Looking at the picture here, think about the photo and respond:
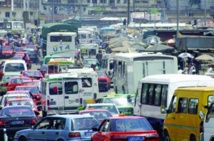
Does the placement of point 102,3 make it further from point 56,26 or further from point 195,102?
point 195,102

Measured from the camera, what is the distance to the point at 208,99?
2284cm

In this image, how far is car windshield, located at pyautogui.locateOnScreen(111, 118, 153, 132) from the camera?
22.1 m

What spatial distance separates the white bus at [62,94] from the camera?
36.0m

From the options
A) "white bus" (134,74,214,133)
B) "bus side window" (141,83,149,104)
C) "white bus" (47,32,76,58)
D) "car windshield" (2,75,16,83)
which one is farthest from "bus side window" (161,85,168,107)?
"white bus" (47,32,76,58)

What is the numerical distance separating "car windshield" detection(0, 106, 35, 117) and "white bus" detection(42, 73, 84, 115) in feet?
22.6

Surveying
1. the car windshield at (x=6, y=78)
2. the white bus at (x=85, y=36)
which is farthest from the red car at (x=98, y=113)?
the white bus at (x=85, y=36)

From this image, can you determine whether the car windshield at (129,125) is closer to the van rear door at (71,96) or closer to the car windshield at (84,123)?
the car windshield at (84,123)

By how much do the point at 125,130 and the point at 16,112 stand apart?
A: 24.3ft

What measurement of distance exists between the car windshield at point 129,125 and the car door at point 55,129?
207 centimetres

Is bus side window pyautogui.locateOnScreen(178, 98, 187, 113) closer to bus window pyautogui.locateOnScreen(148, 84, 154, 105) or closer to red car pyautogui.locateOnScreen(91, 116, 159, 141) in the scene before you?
red car pyautogui.locateOnScreen(91, 116, 159, 141)

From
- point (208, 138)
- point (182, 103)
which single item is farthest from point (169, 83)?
point (208, 138)

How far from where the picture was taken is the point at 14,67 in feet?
177

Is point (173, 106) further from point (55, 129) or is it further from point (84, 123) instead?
point (55, 129)

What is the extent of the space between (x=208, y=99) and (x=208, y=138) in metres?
1.86
